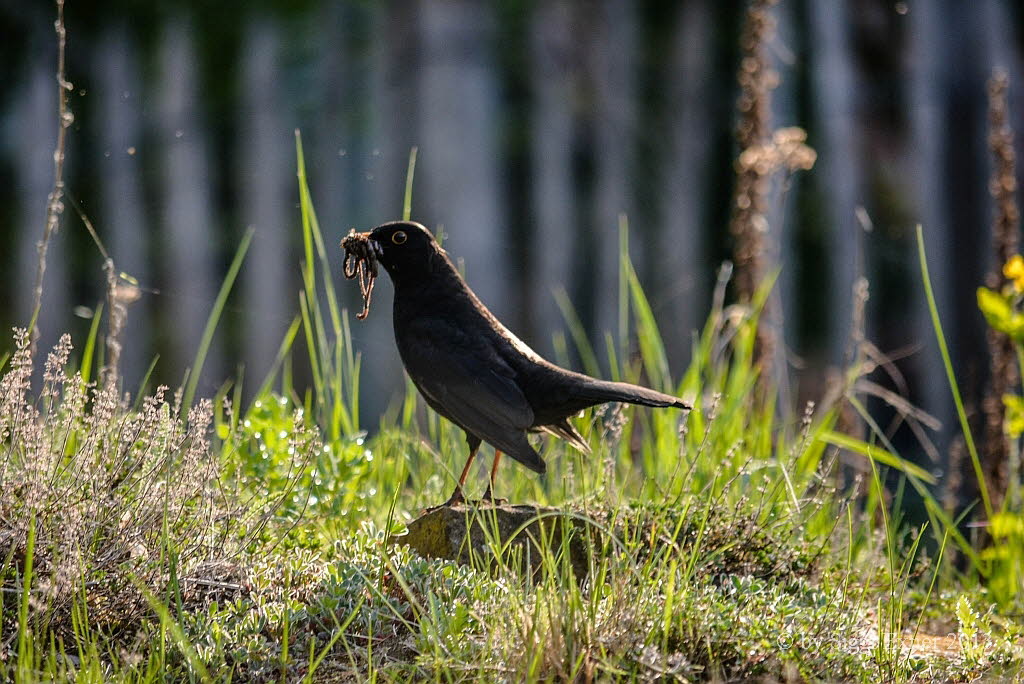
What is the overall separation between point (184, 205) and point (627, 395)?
5.85 m

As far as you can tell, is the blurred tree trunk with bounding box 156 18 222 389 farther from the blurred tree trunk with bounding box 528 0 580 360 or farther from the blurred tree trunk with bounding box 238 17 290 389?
the blurred tree trunk with bounding box 528 0 580 360

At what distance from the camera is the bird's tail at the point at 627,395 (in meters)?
2.23

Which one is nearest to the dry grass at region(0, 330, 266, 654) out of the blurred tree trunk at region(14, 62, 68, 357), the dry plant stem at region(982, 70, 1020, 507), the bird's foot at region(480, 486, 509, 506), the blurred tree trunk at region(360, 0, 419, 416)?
the bird's foot at region(480, 486, 509, 506)

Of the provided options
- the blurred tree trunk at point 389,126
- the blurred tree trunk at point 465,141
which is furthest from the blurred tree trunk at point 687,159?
the blurred tree trunk at point 389,126

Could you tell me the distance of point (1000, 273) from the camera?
3.28m

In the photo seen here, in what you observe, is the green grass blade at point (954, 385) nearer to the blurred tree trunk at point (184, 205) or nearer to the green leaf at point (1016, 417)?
the green leaf at point (1016, 417)

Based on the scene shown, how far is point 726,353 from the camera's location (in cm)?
427

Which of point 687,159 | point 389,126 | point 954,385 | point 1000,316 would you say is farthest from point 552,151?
point 1000,316

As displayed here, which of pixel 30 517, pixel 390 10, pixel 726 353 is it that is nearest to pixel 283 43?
pixel 390 10

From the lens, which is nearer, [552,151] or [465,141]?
[465,141]

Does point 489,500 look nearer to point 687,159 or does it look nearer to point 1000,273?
point 1000,273

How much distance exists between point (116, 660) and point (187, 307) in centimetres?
574

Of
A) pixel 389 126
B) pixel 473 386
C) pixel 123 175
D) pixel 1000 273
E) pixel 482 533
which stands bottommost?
pixel 482 533

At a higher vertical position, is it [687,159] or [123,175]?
[687,159]
